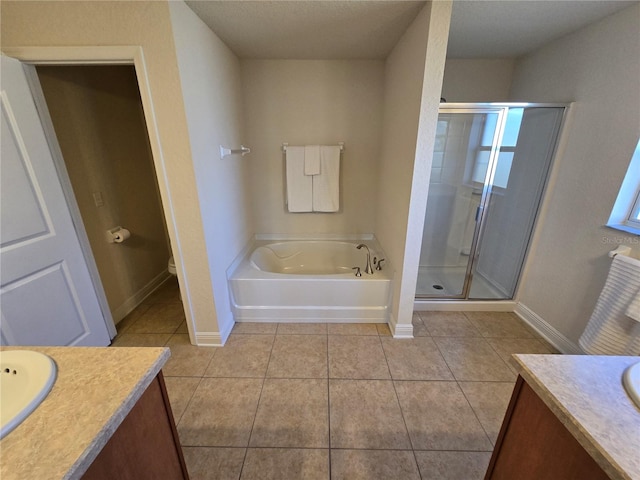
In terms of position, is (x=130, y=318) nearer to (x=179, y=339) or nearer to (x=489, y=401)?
(x=179, y=339)

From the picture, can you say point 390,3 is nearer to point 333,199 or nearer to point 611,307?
point 333,199

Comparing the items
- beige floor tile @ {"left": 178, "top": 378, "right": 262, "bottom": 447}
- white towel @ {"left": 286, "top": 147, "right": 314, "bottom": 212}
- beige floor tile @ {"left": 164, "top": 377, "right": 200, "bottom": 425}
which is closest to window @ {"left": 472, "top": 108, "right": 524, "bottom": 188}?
white towel @ {"left": 286, "top": 147, "right": 314, "bottom": 212}

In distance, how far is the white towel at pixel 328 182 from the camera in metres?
2.68

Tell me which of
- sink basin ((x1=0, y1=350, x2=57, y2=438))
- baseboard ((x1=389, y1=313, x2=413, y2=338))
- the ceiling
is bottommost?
baseboard ((x1=389, y1=313, x2=413, y2=338))

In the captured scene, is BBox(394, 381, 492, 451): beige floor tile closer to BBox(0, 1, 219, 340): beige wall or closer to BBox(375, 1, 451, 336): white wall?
BBox(375, 1, 451, 336): white wall

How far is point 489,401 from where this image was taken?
155 cm

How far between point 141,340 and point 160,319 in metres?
0.26

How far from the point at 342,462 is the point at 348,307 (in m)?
1.08

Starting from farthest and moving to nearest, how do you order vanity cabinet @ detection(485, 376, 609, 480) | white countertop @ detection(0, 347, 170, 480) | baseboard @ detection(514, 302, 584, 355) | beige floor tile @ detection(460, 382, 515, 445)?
baseboard @ detection(514, 302, 584, 355) → beige floor tile @ detection(460, 382, 515, 445) → vanity cabinet @ detection(485, 376, 609, 480) → white countertop @ detection(0, 347, 170, 480)

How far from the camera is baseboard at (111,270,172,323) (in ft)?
7.47

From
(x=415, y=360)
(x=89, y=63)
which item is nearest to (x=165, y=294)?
(x=89, y=63)

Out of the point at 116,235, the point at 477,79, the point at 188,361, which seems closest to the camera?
the point at 188,361

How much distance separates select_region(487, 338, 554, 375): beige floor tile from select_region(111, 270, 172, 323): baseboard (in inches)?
121

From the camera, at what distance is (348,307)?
7.21 feet
